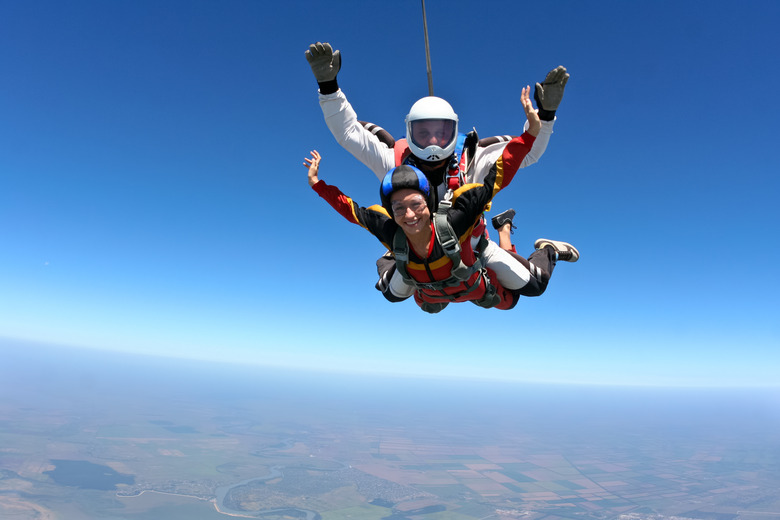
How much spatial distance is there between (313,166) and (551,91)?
1.87m

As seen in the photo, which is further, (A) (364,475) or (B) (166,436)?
(B) (166,436)

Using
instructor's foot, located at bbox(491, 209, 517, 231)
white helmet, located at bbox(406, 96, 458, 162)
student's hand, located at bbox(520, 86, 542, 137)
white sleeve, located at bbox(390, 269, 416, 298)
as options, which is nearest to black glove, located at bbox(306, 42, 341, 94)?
white helmet, located at bbox(406, 96, 458, 162)

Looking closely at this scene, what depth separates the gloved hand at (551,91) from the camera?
2482 mm

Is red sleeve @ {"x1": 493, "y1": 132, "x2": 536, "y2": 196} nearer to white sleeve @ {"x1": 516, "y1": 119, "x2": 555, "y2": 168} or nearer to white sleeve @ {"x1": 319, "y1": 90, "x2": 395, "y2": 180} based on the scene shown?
white sleeve @ {"x1": 516, "y1": 119, "x2": 555, "y2": 168}

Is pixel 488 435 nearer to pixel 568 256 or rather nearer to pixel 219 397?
pixel 219 397

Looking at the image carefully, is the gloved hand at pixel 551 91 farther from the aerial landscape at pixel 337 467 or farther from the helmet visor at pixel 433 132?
the aerial landscape at pixel 337 467

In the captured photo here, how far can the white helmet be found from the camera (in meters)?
2.81

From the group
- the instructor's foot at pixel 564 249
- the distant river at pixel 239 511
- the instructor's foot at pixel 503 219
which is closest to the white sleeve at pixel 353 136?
the instructor's foot at pixel 503 219

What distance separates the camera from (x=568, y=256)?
4.12 metres

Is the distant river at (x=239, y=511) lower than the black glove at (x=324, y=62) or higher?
lower

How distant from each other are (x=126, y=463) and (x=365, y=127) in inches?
4063

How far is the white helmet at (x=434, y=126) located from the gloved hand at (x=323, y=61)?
0.62m

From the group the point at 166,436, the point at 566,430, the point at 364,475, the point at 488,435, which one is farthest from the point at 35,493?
the point at 566,430

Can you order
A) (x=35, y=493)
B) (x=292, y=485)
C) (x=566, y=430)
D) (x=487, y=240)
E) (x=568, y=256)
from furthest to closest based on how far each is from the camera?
1. (x=566, y=430)
2. (x=292, y=485)
3. (x=35, y=493)
4. (x=568, y=256)
5. (x=487, y=240)
